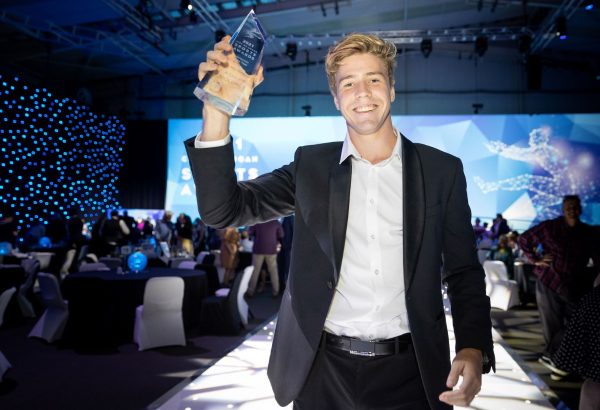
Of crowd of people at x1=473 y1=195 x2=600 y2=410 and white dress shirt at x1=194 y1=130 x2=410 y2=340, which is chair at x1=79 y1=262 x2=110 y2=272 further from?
white dress shirt at x1=194 y1=130 x2=410 y2=340

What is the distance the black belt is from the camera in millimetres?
1104

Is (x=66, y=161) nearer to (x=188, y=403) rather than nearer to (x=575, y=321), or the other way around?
(x=188, y=403)

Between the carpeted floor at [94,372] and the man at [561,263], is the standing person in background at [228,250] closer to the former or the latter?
the carpeted floor at [94,372]

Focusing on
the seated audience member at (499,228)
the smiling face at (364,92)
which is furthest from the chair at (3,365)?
the seated audience member at (499,228)

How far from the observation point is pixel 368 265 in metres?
1.14

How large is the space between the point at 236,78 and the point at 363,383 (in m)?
0.73

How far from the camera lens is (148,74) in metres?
16.3

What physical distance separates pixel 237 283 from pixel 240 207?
4.53 metres

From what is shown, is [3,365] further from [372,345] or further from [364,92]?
[364,92]

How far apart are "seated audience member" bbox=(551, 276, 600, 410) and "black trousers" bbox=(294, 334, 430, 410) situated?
192 cm

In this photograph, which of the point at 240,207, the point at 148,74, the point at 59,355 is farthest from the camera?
the point at 148,74

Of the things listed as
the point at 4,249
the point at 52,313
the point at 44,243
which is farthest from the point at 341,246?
the point at 44,243

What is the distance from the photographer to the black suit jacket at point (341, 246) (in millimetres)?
1072

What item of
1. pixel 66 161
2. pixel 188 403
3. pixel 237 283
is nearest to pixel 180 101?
pixel 66 161
